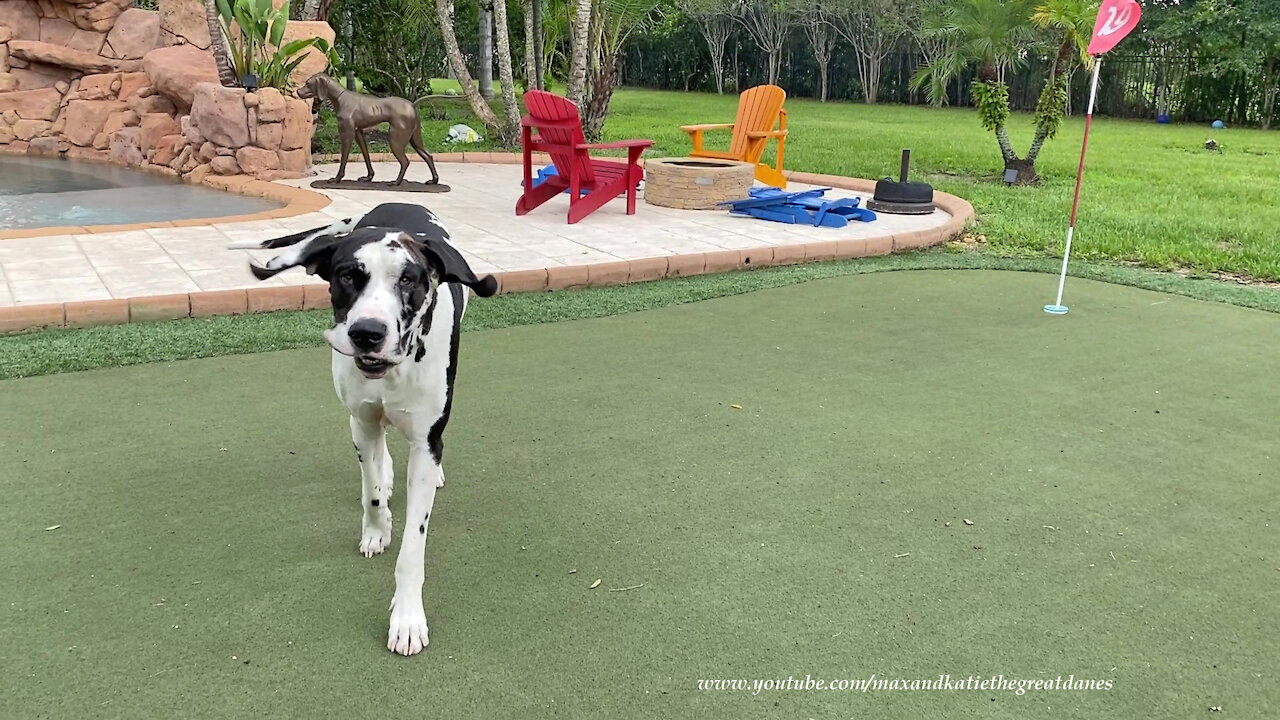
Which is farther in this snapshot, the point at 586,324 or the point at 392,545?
the point at 586,324

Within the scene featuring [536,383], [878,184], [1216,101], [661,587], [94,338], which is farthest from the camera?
[1216,101]

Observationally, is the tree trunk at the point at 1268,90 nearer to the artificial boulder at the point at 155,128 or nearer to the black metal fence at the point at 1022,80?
the black metal fence at the point at 1022,80

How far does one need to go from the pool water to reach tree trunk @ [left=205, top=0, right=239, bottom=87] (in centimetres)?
118

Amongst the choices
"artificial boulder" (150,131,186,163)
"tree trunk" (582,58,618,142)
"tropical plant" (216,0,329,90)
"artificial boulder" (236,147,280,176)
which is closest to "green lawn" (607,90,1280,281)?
"tree trunk" (582,58,618,142)

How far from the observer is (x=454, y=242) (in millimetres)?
6586

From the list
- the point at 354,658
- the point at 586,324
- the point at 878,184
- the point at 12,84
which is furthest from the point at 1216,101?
the point at 354,658

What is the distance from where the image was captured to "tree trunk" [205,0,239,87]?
9.72 m

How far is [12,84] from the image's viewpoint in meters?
12.9

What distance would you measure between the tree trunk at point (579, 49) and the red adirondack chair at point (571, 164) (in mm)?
4112

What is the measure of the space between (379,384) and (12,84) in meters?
13.7

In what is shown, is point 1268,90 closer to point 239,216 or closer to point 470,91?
point 470,91

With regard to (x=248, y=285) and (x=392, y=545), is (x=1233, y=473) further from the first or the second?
(x=248, y=285)

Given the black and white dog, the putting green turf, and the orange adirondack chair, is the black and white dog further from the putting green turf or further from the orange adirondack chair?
the orange adirondack chair

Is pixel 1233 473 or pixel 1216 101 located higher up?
pixel 1216 101
